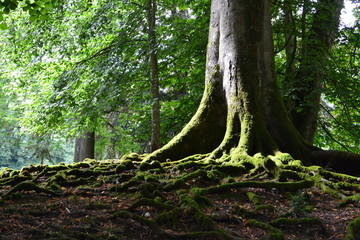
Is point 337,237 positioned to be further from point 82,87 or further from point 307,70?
point 82,87

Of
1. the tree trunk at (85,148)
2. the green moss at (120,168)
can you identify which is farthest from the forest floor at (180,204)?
the tree trunk at (85,148)

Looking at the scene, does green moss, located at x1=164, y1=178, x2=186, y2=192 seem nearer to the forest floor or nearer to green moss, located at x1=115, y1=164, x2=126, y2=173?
the forest floor

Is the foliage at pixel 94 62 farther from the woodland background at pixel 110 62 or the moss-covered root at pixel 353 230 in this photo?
the moss-covered root at pixel 353 230

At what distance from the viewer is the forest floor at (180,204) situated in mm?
3322

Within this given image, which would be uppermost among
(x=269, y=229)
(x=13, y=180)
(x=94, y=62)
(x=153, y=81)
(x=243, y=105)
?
(x=94, y=62)

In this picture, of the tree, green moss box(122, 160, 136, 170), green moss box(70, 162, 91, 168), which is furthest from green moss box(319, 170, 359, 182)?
green moss box(70, 162, 91, 168)

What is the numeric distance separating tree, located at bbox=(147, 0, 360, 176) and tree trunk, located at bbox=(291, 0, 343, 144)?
295cm

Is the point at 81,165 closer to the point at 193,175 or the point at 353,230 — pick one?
the point at 193,175

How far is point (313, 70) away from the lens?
9.28 meters

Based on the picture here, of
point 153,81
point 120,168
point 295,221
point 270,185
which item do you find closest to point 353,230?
point 295,221

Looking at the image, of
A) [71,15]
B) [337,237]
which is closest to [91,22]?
[71,15]

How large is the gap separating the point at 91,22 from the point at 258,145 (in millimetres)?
6502

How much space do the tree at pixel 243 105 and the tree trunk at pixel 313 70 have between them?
9.68 feet

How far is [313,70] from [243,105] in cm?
402
